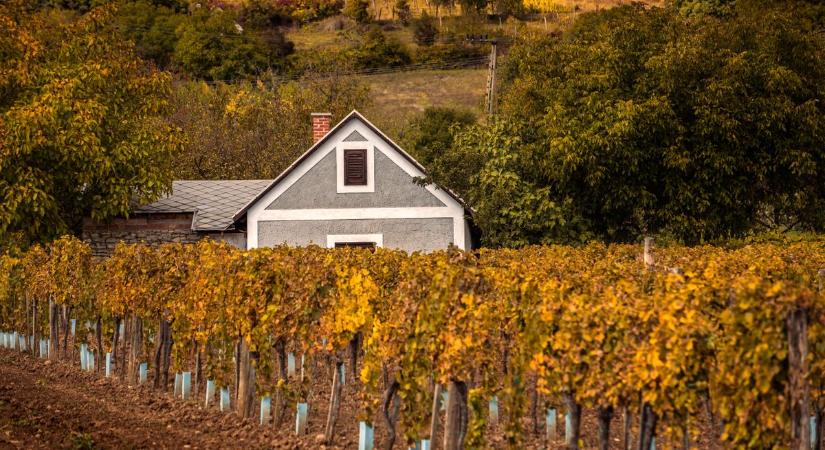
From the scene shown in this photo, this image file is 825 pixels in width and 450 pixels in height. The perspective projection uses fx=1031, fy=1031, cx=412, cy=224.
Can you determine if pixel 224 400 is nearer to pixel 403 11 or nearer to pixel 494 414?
pixel 494 414

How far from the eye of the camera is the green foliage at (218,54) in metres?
79.6

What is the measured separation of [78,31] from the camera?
2728 centimetres

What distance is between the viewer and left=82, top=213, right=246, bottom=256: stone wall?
28000 mm

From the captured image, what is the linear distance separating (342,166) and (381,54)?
197ft

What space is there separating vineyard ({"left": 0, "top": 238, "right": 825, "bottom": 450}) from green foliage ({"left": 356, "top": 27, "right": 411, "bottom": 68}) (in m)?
69.4

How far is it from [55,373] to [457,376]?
10.3m

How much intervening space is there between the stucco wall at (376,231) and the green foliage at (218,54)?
5133cm

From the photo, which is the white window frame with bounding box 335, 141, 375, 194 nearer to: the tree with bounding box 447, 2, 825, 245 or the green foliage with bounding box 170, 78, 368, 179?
the tree with bounding box 447, 2, 825, 245

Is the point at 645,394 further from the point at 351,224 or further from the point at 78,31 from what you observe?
the point at 78,31

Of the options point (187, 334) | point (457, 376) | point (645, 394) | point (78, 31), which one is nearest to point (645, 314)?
point (645, 394)

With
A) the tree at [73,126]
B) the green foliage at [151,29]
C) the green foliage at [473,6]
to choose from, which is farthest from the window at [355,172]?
the green foliage at [473,6]

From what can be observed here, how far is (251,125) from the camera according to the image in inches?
2063

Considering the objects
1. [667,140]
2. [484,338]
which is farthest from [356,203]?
[484,338]

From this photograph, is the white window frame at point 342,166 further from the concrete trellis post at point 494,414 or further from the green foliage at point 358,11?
the green foliage at point 358,11
